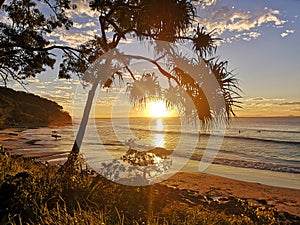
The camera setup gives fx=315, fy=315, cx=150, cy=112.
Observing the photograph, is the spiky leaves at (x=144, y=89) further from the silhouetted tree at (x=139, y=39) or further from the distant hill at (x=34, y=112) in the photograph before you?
the distant hill at (x=34, y=112)

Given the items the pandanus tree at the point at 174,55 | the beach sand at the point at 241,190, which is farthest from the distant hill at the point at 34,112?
the pandanus tree at the point at 174,55

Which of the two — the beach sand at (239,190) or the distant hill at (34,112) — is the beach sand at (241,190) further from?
the distant hill at (34,112)

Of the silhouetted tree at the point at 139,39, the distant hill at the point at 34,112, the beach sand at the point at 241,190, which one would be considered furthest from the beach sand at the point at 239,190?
the distant hill at the point at 34,112

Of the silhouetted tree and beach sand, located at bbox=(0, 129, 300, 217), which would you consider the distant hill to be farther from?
the silhouetted tree

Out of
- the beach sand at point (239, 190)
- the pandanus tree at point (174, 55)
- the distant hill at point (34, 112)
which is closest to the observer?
the pandanus tree at point (174, 55)

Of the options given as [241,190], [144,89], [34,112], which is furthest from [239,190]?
[34,112]

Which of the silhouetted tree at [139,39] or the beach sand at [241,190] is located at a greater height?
the silhouetted tree at [139,39]

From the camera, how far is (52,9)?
389 inches

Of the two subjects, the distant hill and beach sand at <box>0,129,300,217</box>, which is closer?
beach sand at <box>0,129,300,217</box>

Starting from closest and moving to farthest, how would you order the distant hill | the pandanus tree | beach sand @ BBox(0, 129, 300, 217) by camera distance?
the pandanus tree < beach sand @ BBox(0, 129, 300, 217) < the distant hill

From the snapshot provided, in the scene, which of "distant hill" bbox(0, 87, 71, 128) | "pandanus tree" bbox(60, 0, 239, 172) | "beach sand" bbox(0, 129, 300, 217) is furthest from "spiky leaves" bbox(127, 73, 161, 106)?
"distant hill" bbox(0, 87, 71, 128)

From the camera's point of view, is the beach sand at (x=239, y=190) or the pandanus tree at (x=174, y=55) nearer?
the pandanus tree at (x=174, y=55)

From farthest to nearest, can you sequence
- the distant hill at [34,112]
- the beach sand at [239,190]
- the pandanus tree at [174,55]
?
the distant hill at [34,112] < the beach sand at [239,190] < the pandanus tree at [174,55]

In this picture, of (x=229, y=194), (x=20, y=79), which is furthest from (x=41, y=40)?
(x=229, y=194)
